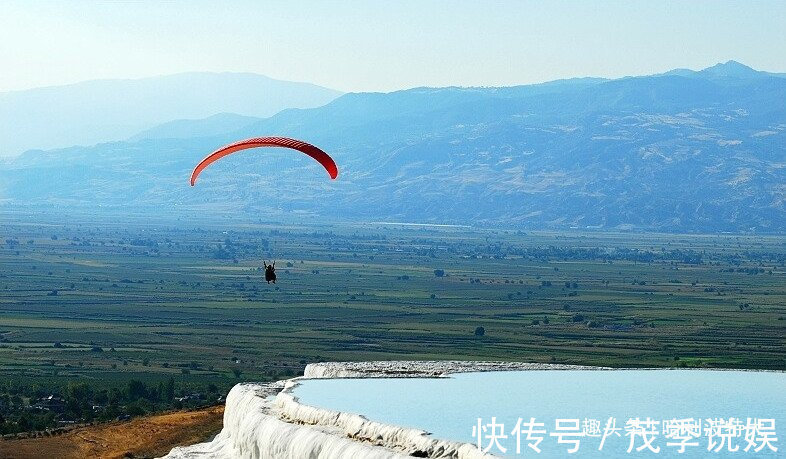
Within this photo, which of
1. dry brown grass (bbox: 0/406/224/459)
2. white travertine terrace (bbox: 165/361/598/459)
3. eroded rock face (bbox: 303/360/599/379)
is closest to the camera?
white travertine terrace (bbox: 165/361/598/459)

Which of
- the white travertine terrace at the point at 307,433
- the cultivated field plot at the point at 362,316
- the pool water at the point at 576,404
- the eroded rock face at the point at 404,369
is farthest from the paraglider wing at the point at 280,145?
the cultivated field plot at the point at 362,316

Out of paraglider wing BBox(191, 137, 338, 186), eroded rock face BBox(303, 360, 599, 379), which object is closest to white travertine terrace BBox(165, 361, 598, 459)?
eroded rock face BBox(303, 360, 599, 379)

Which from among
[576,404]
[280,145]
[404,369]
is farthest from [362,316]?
[576,404]

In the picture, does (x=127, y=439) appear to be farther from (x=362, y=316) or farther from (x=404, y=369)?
(x=362, y=316)

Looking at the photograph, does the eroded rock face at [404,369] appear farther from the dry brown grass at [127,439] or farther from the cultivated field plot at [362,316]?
the cultivated field plot at [362,316]

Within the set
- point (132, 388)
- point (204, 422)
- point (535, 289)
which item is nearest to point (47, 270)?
point (535, 289)

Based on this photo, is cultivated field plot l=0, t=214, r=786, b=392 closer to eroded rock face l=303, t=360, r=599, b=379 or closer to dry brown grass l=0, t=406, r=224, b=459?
dry brown grass l=0, t=406, r=224, b=459
